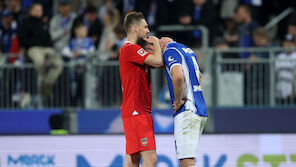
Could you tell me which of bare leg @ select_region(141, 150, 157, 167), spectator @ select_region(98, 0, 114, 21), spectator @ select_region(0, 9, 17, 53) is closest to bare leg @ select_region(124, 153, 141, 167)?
bare leg @ select_region(141, 150, 157, 167)

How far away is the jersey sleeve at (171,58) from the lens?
657 cm

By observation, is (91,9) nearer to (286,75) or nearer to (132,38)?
(286,75)

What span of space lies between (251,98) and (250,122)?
1.67ft

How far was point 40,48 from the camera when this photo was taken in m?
12.8

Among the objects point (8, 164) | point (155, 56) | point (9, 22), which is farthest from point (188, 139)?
point (9, 22)

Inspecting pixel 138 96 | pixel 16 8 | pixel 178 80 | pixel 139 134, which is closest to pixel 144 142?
pixel 139 134

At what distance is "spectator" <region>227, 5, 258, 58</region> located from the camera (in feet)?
41.7

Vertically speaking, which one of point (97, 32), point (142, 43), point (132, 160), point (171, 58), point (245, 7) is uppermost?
point (245, 7)

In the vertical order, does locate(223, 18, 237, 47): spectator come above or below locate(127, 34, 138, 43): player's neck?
above

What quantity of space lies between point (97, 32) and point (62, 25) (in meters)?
1.09

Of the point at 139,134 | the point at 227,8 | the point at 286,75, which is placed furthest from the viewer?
the point at 227,8

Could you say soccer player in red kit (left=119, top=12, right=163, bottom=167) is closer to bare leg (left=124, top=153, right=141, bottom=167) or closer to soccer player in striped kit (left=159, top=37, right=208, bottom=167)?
bare leg (left=124, top=153, right=141, bottom=167)

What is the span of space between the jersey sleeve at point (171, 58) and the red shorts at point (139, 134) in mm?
662

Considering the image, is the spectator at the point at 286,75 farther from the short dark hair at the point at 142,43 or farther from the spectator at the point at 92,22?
the short dark hair at the point at 142,43
